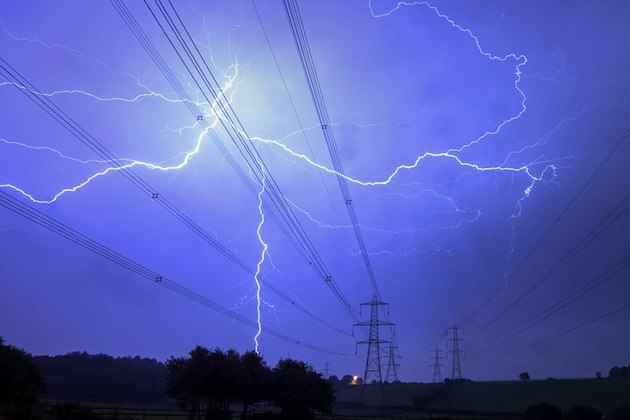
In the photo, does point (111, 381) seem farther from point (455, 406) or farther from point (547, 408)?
point (547, 408)

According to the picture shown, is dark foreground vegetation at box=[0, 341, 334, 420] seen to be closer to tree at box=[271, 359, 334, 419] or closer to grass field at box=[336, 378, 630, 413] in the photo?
tree at box=[271, 359, 334, 419]

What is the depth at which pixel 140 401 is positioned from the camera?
8631cm

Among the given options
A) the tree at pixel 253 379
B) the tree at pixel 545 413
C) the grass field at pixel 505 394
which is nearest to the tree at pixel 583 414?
the tree at pixel 545 413

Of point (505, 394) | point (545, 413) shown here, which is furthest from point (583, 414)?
point (505, 394)

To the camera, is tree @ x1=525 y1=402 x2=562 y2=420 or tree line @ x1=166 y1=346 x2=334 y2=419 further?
tree @ x1=525 y1=402 x2=562 y2=420

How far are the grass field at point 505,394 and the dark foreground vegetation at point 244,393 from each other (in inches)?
6.3

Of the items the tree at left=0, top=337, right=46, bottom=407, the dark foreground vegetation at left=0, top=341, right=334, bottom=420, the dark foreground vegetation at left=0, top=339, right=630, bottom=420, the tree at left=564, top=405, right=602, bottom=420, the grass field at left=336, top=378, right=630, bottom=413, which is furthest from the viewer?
the grass field at left=336, top=378, right=630, bottom=413

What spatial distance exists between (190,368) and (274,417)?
8598 mm

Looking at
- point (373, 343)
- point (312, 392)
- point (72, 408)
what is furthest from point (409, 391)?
point (72, 408)

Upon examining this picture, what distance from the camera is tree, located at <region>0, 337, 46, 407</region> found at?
2214 centimetres

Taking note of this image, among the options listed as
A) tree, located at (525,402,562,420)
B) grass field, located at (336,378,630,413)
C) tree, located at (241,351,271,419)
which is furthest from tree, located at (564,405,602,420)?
tree, located at (241,351,271,419)

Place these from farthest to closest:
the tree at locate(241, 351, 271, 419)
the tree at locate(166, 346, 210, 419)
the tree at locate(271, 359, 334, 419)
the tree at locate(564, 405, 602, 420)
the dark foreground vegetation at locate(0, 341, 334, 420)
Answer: the tree at locate(564, 405, 602, 420), the tree at locate(271, 359, 334, 419), the tree at locate(241, 351, 271, 419), the tree at locate(166, 346, 210, 419), the dark foreground vegetation at locate(0, 341, 334, 420)

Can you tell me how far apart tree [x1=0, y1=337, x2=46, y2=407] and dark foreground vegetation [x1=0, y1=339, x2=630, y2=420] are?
0.14 ft

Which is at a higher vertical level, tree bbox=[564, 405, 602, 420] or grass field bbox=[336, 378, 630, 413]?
grass field bbox=[336, 378, 630, 413]
